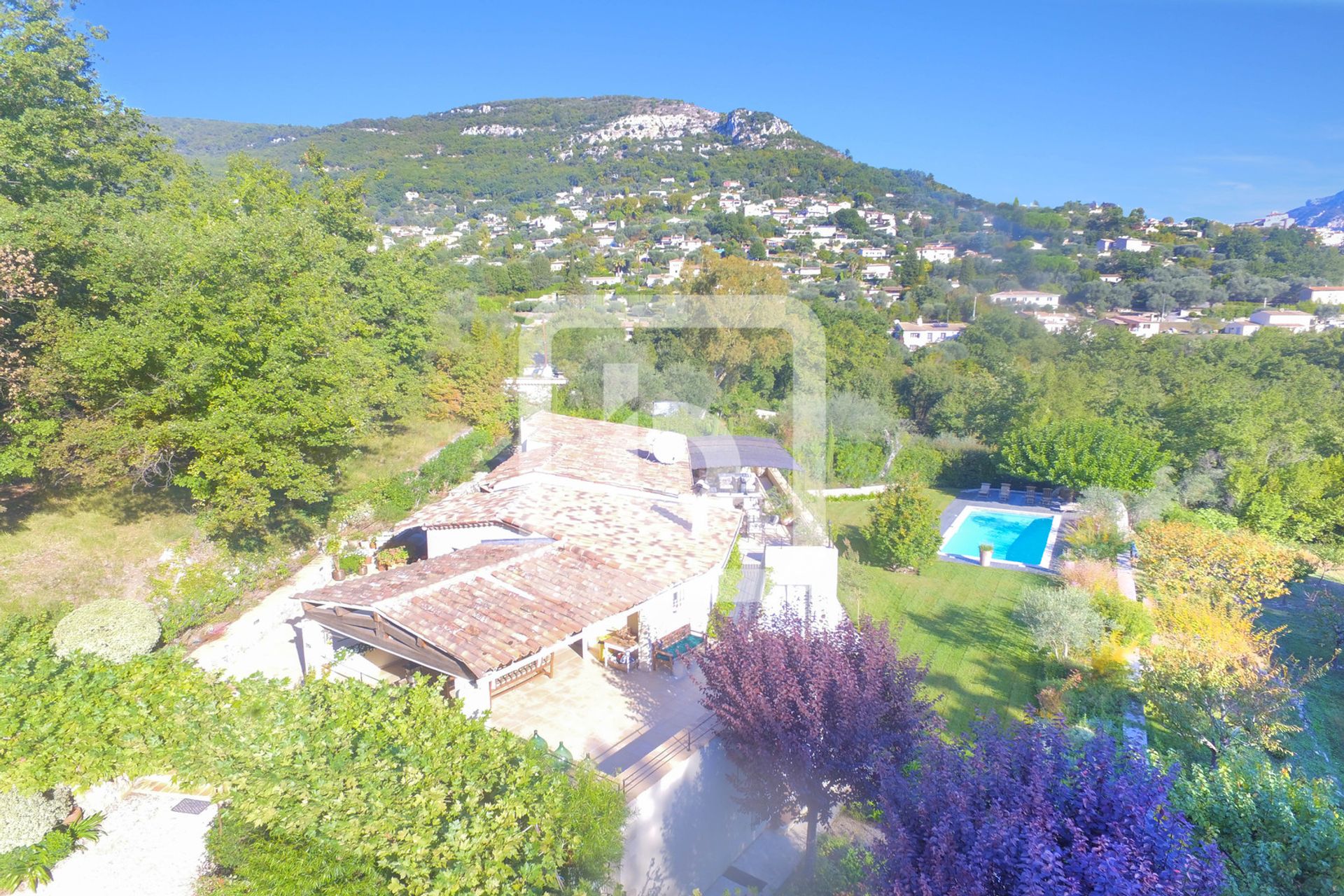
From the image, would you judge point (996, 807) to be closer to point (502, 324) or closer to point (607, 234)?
point (502, 324)

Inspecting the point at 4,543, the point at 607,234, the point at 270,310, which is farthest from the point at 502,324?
the point at 607,234

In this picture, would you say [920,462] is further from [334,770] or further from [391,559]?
[334,770]

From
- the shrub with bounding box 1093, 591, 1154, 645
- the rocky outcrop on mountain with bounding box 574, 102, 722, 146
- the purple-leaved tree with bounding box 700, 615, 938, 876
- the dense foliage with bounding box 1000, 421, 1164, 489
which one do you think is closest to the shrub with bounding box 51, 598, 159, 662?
the purple-leaved tree with bounding box 700, 615, 938, 876

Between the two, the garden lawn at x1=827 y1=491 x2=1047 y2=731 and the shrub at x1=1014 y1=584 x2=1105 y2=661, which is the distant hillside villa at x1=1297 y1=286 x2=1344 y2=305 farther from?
the shrub at x1=1014 y1=584 x2=1105 y2=661

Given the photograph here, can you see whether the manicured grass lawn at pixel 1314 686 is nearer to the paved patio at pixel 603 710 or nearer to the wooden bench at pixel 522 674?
the paved patio at pixel 603 710

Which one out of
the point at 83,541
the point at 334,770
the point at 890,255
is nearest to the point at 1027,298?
the point at 890,255

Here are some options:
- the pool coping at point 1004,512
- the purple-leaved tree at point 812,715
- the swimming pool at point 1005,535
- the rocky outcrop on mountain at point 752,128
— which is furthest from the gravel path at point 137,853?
the rocky outcrop on mountain at point 752,128
